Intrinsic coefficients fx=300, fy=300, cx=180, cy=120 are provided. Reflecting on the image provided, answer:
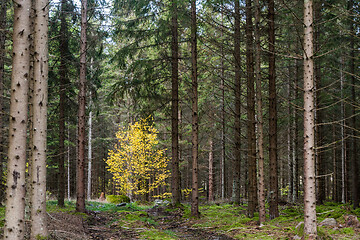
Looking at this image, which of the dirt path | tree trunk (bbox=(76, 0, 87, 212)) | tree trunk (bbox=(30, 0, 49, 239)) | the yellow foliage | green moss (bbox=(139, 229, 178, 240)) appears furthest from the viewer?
the yellow foliage

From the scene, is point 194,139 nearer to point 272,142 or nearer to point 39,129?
point 272,142

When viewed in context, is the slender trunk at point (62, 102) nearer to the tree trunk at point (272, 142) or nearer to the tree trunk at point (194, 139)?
the tree trunk at point (194, 139)

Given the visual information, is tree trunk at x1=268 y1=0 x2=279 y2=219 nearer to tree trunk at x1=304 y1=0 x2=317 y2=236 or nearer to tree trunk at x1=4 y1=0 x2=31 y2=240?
tree trunk at x1=304 y1=0 x2=317 y2=236

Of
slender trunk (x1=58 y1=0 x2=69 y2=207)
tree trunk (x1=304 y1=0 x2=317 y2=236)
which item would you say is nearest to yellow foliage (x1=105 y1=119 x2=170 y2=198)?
slender trunk (x1=58 y1=0 x2=69 y2=207)

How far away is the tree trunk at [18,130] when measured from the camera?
17.3ft

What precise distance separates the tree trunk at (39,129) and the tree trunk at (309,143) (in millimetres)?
5787

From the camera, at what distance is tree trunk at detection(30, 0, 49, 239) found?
6449 millimetres

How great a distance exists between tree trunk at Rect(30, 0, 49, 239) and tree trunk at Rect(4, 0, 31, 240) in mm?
1123

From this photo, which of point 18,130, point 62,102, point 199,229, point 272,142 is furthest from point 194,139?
point 18,130

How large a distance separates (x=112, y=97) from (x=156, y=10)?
4.98m

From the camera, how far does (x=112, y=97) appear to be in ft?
51.0

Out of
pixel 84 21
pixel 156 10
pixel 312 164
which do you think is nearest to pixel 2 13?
pixel 84 21

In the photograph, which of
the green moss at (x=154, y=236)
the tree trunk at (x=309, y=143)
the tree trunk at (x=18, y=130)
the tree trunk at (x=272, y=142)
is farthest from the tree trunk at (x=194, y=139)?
the tree trunk at (x=18, y=130)

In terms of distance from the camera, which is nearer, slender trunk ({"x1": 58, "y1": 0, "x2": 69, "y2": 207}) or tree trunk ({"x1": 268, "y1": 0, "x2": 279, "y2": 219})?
tree trunk ({"x1": 268, "y1": 0, "x2": 279, "y2": 219})
